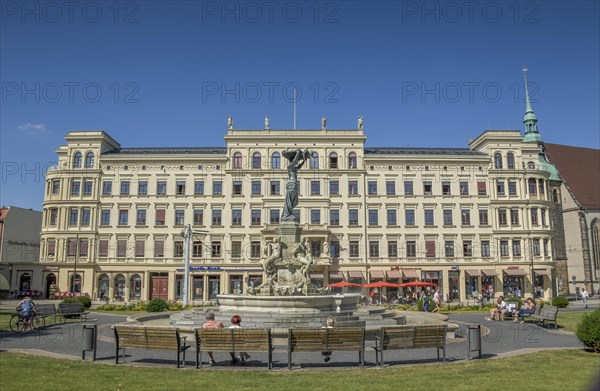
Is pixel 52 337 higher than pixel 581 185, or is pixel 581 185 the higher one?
pixel 581 185

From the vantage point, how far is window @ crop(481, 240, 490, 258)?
55938 millimetres

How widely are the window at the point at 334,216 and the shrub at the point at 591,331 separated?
133 ft

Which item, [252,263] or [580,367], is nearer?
[580,367]

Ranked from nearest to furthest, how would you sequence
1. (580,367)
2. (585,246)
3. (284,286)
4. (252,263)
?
(580,367), (284,286), (252,263), (585,246)

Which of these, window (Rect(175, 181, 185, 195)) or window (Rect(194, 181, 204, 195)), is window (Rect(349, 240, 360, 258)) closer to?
window (Rect(194, 181, 204, 195))

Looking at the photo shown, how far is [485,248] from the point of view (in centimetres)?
5612

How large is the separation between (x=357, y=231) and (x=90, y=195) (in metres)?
30.0

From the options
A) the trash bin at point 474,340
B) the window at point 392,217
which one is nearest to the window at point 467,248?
the window at point 392,217

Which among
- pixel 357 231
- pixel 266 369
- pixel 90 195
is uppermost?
pixel 90 195

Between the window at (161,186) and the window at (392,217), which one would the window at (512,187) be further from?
the window at (161,186)

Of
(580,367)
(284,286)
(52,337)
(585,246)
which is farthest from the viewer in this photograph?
(585,246)

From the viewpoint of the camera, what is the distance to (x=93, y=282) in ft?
A: 180

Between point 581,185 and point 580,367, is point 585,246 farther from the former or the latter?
point 580,367

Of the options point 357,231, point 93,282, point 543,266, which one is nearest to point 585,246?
point 543,266
